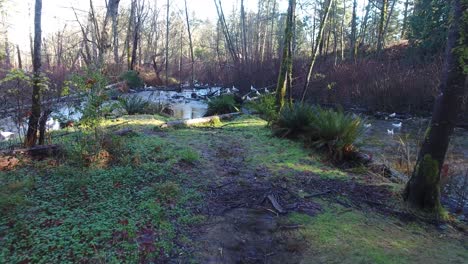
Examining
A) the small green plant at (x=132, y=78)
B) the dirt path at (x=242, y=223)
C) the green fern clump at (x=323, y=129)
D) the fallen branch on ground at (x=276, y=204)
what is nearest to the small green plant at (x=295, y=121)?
the green fern clump at (x=323, y=129)

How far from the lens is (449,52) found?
10.9ft

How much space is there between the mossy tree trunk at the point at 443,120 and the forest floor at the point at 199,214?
297mm

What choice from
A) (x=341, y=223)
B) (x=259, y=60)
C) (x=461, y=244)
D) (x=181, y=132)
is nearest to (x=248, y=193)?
(x=341, y=223)

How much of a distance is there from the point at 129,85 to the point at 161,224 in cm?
1795

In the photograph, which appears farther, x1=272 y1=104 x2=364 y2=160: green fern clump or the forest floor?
x1=272 y1=104 x2=364 y2=160: green fern clump

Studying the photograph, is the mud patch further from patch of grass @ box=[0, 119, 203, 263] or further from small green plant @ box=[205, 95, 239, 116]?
small green plant @ box=[205, 95, 239, 116]

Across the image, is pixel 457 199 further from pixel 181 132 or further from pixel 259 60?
pixel 259 60

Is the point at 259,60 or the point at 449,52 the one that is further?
the point at 259,60

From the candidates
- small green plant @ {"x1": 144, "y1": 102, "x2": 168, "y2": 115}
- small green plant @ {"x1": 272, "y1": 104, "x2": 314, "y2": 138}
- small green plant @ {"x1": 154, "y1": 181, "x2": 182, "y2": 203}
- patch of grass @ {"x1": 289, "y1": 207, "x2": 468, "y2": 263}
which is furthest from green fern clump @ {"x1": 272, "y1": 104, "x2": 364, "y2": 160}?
small green plant @ {"x1": 144, "y1": 102, "x2": 168, "y2": 115}

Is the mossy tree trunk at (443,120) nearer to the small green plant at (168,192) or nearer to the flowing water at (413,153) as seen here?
the flowing water at (413,153)

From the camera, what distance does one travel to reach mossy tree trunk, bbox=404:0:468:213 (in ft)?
10.6

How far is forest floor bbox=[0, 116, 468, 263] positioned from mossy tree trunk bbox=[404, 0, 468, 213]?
30 centimetres

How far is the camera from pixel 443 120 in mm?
3463

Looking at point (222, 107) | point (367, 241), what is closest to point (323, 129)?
point (367, 241)
